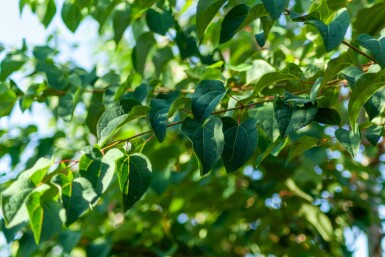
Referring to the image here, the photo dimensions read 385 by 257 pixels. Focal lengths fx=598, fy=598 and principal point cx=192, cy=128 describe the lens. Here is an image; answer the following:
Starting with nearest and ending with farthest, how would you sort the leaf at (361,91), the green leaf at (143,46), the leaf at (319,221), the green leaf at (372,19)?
the leaf at (361,91), the green leaf at (372,19), the green leaf at (143,46), the leaf at (319,221)

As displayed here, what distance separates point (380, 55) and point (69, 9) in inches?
33.1

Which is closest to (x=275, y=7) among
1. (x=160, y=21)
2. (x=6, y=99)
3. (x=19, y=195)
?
(x=19, y=195)

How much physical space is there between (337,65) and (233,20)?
7.7 inches

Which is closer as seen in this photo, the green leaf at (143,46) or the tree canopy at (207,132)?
the tree canopy at (207,132)

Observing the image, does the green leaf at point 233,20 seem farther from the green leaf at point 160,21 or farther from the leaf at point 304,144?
the green leaf at point 160,21

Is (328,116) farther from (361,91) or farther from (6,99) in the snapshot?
(6,99)

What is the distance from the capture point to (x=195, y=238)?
2.11 metres

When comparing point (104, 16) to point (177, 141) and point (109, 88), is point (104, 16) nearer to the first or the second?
point (109, 88)

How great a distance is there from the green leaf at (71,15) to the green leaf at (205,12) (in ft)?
1.59

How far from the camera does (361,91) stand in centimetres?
90

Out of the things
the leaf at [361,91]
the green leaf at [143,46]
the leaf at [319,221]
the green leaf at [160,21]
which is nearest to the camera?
the leaf at [361,91]

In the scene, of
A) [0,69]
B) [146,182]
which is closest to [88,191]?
[146,182]

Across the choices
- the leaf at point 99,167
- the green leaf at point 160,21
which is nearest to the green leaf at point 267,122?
the leaf at point 99,167

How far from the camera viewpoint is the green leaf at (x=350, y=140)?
929 mm
